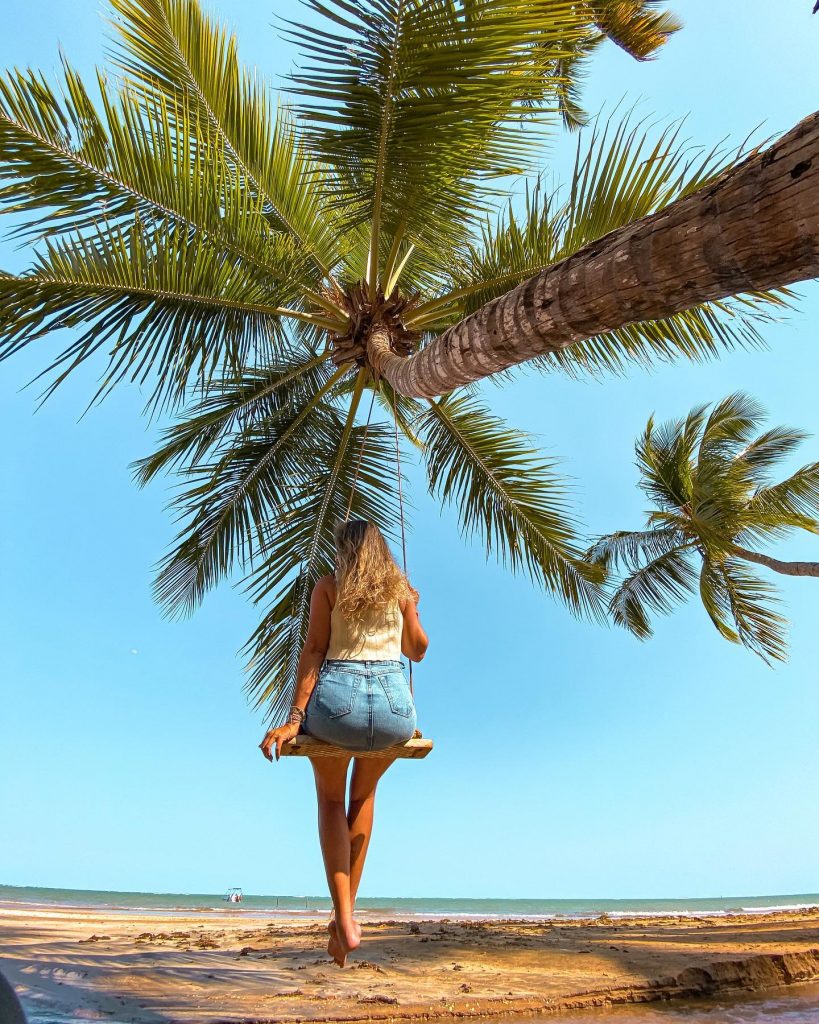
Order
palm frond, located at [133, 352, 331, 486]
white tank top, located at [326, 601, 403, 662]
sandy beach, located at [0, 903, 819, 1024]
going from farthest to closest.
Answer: palm frond, located at [133, 352, 331, 486]
sandy beach, located at [0, 903, 819, 1024]
white tank top, located at [326, 601, 403, 662]

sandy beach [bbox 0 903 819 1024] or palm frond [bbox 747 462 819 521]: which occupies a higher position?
palm frond [bbox 747 462 819 521]

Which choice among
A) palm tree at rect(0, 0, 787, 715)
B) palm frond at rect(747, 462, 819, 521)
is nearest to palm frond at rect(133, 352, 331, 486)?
palm tree at rect(0, 0, 787, 715)

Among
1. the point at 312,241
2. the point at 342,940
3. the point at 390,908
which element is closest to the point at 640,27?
the point at 312,241

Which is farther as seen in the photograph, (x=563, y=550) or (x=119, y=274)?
(x=563, y=550)

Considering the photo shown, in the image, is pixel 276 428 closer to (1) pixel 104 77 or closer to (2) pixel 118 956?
(1) pixel 104 77

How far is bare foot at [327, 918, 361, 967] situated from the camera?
10.6ft

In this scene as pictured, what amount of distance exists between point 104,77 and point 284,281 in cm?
185

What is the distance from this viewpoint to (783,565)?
10734 millimetres

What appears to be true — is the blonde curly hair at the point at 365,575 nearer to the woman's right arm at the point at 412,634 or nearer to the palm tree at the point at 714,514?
the woman's right arm at the point at 412,634

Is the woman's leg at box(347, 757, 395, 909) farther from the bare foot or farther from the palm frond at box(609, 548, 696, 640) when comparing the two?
the palm frond at box(609, 548, 696, 640)

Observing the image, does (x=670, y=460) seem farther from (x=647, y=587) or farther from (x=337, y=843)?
(x=337, y=843)

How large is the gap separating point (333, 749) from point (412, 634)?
0.70 m

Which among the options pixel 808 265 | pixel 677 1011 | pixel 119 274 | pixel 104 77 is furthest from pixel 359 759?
pixel 104 77

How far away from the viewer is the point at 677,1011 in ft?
13.9
